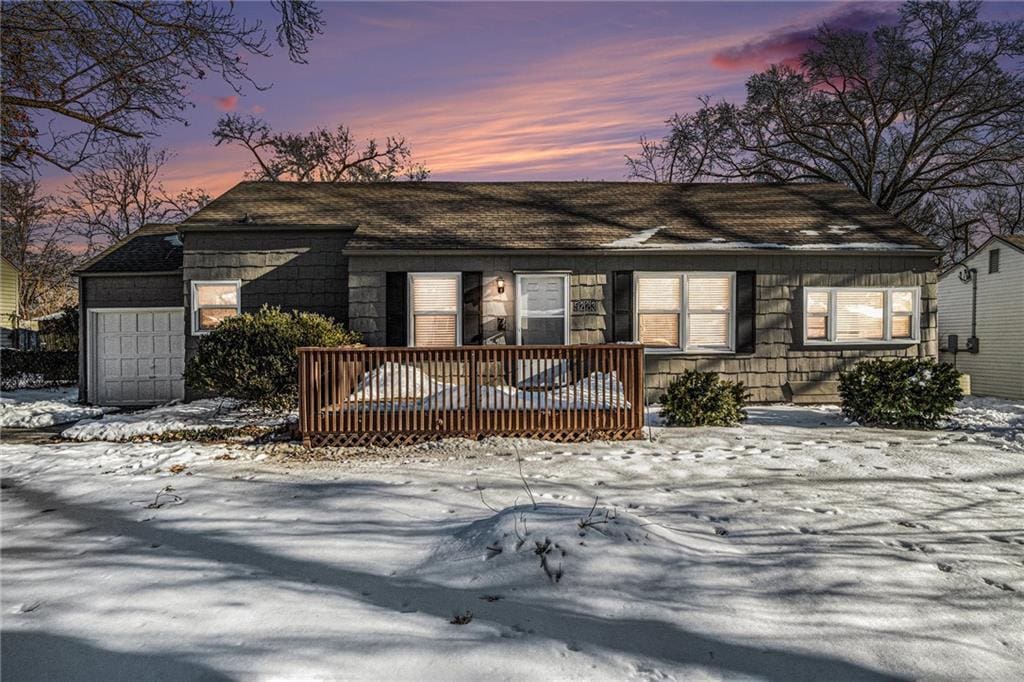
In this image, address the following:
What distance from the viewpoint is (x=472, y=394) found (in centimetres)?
804

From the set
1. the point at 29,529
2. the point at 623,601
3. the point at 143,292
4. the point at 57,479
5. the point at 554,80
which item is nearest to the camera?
the point at 623,601

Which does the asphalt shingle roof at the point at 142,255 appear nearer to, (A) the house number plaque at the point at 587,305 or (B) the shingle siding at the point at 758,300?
(B) the shingle siding at the point at 758,300

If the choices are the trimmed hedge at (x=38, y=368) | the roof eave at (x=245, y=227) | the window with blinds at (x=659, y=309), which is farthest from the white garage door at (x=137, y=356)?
the window with blinds at (x=659, y=309)

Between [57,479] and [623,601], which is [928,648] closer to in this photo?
[623,601]

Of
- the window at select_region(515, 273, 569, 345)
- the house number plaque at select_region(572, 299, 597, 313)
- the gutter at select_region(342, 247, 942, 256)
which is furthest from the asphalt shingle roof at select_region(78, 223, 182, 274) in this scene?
the house number plaque at select_region(572, 299, 597, 313)

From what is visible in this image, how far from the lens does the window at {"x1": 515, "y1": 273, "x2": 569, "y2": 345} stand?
11.9 m

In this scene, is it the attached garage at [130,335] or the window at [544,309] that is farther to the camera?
the attached garage at [130,335]

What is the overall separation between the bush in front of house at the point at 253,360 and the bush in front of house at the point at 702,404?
5.71 metres

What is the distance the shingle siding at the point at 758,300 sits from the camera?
461 inches

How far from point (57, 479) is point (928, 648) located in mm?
7725

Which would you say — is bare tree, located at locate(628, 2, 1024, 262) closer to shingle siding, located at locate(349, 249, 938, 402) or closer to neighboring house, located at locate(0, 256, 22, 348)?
shingle siding, located at locate(349, 249, 938, 402)

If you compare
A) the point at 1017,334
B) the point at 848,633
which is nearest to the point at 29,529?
the point at 848,633

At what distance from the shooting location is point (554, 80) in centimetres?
1170

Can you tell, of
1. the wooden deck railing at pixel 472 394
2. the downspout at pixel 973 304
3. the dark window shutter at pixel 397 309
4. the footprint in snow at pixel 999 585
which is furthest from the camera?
the downspout at pixel 973 304
